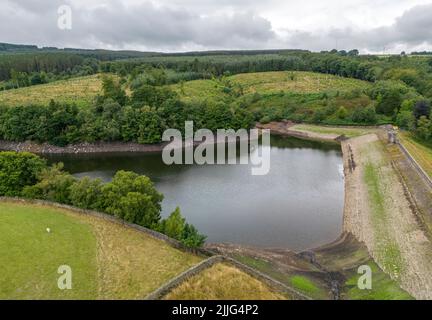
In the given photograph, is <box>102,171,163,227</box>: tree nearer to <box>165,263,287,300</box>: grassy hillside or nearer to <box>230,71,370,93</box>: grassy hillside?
<box>165,263,287,300</box>: grassy hillside

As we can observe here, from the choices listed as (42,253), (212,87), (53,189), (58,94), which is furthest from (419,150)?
(58,94)

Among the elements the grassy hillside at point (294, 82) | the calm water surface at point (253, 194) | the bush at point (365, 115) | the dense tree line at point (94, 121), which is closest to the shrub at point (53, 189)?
the calm water surface at point (253, 194)

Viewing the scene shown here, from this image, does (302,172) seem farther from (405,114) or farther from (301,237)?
(405,114)

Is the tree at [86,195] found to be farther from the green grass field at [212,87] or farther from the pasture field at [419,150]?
the green grass field at [212,87]

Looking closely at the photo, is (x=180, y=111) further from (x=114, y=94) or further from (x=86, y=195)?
(x=86, y=195)

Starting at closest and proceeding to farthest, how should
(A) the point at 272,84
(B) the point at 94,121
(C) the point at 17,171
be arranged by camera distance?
(C) the point at 17,171, (B) the point at 94,121, (A) the point at 272,84

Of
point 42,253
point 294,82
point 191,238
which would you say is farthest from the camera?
point 294,82
